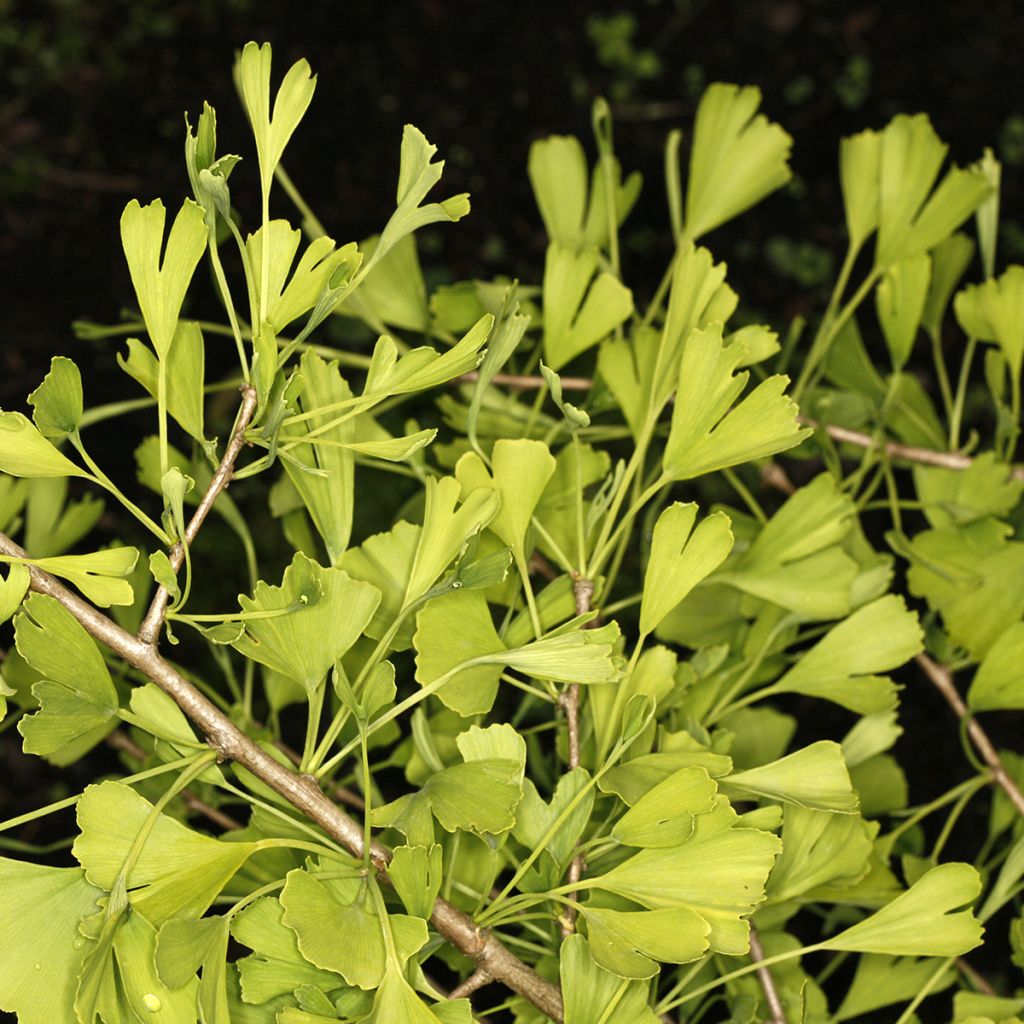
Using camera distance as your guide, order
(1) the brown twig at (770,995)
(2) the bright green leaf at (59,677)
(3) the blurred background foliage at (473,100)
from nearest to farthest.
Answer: (2) the bright green leaf at (59,677), (1) the brown twig at (770,995), (3) the blurred background foliage at (473,100)

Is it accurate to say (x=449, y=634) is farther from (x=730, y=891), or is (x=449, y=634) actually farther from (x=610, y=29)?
(x=610, y=29)

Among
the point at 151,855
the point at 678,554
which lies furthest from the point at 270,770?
the point at 678,554

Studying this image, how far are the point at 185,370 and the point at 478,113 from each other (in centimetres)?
88

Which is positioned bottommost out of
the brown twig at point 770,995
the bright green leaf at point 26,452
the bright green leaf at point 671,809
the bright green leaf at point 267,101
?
the brown twig at point 770,995

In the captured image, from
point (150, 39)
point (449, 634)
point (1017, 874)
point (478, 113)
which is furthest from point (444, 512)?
point (150, 39)

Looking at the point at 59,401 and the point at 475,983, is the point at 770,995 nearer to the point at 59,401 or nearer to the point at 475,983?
the point at 475,983

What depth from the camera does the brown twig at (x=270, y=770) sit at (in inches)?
13.7

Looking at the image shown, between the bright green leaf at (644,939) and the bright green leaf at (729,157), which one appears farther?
the bright green leaf at (729,157)

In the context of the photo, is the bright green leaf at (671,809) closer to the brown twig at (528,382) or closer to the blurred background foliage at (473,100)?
the brown twig at (528,382)

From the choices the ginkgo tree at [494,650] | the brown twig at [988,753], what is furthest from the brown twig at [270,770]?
the brown twig at [988,753]

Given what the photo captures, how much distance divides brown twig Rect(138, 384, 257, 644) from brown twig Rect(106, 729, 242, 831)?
199 mm

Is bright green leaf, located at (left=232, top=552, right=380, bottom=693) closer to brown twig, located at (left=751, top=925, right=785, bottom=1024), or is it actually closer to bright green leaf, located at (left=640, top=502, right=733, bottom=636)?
bright green leaf, located at (left=640, top=502, right=733, bottom=636)

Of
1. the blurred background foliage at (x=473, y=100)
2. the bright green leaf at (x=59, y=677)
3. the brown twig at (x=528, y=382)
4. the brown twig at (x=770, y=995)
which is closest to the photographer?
the bright green leaf at (x=59, y=677)

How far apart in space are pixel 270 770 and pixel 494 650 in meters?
0.08
